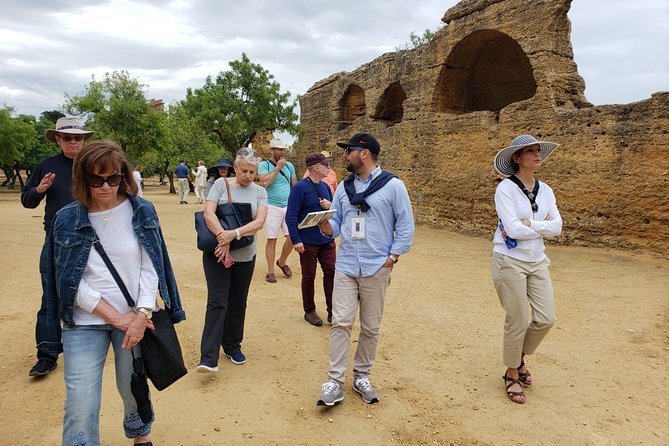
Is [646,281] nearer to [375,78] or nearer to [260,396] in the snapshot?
[260,396]

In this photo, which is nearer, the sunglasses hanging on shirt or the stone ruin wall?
the sunglasses hanging on shirt

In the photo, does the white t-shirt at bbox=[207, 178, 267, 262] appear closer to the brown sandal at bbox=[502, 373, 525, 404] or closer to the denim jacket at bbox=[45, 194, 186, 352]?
the denim jacket at bbox=[45, 194, 186, 352]

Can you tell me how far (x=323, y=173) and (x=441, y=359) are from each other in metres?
2.38

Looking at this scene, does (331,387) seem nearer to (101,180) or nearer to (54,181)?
(101,180)

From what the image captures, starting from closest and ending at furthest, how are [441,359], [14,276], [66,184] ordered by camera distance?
1. [66,184]
2. [441,359]
3. [14,276]

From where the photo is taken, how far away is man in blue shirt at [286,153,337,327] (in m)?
4.96

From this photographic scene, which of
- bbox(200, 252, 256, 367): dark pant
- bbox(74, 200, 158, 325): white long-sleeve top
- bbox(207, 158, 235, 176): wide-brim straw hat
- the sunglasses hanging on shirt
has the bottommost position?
bbox(200, 252, 256, 367): dark pant

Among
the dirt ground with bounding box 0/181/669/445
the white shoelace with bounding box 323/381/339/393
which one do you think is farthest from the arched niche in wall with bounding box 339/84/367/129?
the white shoelace with bounding box 323/381/339/393

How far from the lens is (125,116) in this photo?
20.8 metres

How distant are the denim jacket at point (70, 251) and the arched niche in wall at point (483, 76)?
11366 millimetres

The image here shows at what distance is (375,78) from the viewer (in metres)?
15.2

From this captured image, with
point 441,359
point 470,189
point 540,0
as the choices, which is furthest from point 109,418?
point 540,0

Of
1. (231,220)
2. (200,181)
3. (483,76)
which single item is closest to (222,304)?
(231,220)

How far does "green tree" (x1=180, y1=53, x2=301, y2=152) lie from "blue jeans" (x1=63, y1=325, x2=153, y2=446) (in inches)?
656
